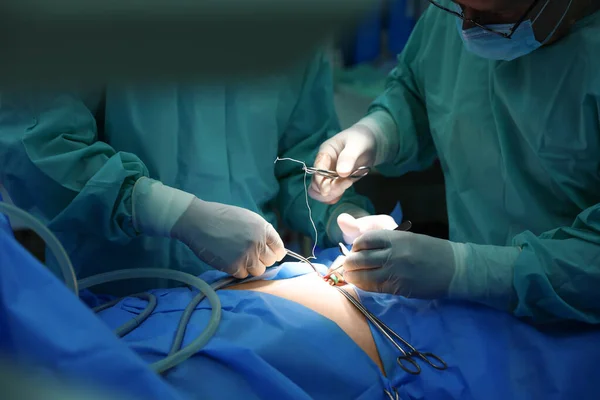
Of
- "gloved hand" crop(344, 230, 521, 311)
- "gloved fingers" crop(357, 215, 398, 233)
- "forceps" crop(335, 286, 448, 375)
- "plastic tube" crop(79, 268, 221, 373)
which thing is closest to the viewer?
"plastic tube" crop(79, 268, 221, 373)

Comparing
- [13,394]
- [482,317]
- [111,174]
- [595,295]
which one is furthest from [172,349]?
[595,295]

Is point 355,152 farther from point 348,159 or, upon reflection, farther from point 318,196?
point 318,196

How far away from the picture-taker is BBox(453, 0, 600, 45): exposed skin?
1.31 metres

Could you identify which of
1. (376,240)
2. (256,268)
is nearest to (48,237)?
(256,268)

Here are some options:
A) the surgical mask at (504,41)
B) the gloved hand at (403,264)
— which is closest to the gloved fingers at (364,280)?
the gloved hand at (403,264)

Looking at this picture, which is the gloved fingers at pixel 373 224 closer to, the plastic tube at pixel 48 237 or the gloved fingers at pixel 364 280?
the gloved fingers at pixel 364 280

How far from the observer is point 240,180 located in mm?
1668

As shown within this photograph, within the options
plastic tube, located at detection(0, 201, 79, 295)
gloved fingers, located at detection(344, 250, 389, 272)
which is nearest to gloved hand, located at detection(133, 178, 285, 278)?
gloved fingers, located at detection(344, 250, 389, 272)

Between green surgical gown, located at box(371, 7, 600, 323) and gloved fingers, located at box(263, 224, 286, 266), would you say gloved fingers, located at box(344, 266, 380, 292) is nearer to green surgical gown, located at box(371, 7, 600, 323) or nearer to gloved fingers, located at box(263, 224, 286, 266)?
gloved fingers, located at box(263, 224, 286, 266)

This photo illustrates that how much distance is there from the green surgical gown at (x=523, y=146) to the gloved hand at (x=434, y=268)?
32 mm

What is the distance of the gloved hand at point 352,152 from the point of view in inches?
66.8

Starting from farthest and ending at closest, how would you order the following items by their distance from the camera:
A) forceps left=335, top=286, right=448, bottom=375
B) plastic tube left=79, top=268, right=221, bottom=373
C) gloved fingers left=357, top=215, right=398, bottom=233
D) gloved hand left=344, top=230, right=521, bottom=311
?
gloved fingers left=357, top=215, right=398, bottom=233 < gloved hand left=344, top=230, right=521, bottom=311 < forceps left=335, top=286, right=448, bottom=375 < plastic tube left=79, top=268, right=221, bottom=373

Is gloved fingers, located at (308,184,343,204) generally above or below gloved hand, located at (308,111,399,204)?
below

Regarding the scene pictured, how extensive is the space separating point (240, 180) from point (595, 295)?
0.96 meters
